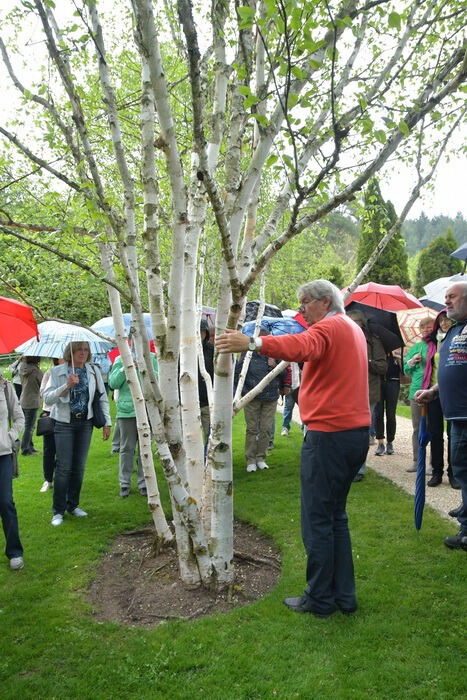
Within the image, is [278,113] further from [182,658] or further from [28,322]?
[182,658]

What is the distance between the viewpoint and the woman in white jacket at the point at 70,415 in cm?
557

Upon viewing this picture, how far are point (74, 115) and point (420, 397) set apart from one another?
3.96 metres

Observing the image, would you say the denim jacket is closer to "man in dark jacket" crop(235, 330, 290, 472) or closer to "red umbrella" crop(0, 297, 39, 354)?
"red umbrella" crop(0, 297, 39, 354)

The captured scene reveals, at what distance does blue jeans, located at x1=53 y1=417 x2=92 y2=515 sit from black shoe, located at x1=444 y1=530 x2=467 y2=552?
395 centimetres

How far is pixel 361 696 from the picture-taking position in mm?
2730

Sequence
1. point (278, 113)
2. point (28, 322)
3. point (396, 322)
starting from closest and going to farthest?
point (278, 113) → point (28, 322) → point (396, 322)

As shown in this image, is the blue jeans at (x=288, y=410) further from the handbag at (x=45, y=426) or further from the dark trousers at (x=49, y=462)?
the handbag at (x=45, y=426)

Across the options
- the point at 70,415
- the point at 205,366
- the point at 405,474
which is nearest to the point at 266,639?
the point at 70,415

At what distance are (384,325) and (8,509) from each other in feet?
18.9

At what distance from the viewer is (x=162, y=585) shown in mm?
4082

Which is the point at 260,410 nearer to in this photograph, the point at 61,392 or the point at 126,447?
the point at 126,447

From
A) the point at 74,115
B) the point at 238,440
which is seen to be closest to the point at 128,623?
the point at 74,115

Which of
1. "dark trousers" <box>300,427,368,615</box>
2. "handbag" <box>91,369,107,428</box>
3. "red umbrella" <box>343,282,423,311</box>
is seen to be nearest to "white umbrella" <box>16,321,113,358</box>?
"handbag" <box>91,369,107,428</box>

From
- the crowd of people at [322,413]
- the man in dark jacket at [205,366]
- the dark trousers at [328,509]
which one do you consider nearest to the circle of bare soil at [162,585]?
the crowd of people at [322,413]
